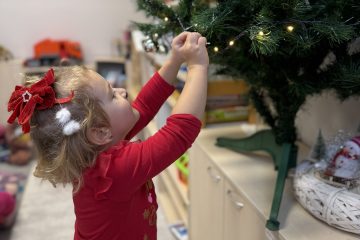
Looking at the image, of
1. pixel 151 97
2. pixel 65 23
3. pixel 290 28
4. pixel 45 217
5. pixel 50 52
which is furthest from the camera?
pixel 65 23

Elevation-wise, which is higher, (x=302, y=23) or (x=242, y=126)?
(x=302, y=23)

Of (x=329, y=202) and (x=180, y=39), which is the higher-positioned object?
(x=180, y=39)

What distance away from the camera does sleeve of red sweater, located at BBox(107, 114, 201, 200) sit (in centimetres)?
63

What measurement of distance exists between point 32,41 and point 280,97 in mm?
2733

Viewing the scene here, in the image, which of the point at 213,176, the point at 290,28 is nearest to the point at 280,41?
the point at 290,28

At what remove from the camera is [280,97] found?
89 cm

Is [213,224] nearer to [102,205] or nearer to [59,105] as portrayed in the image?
[102,205]

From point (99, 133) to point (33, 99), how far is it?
14cm

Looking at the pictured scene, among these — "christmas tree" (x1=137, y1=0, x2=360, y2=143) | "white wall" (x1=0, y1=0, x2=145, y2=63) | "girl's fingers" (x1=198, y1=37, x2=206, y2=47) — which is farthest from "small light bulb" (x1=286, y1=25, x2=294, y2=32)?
"white wall" (x1=0, y1=0, x2=145, y2=63)

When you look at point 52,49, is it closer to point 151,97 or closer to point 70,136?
point 151,97

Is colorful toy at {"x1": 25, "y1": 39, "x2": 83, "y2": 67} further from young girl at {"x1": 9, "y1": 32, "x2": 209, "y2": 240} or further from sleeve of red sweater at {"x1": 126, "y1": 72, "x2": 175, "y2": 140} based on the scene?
young girl at {"x1": 9, "y1": 32, "x2": 209, "y2": 240}

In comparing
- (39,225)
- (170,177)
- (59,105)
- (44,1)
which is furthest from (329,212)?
(44,1)

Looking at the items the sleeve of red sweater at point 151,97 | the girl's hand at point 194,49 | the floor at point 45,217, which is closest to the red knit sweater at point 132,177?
the sleeve of red sweater at point 151,97

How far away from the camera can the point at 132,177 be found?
67 cm
